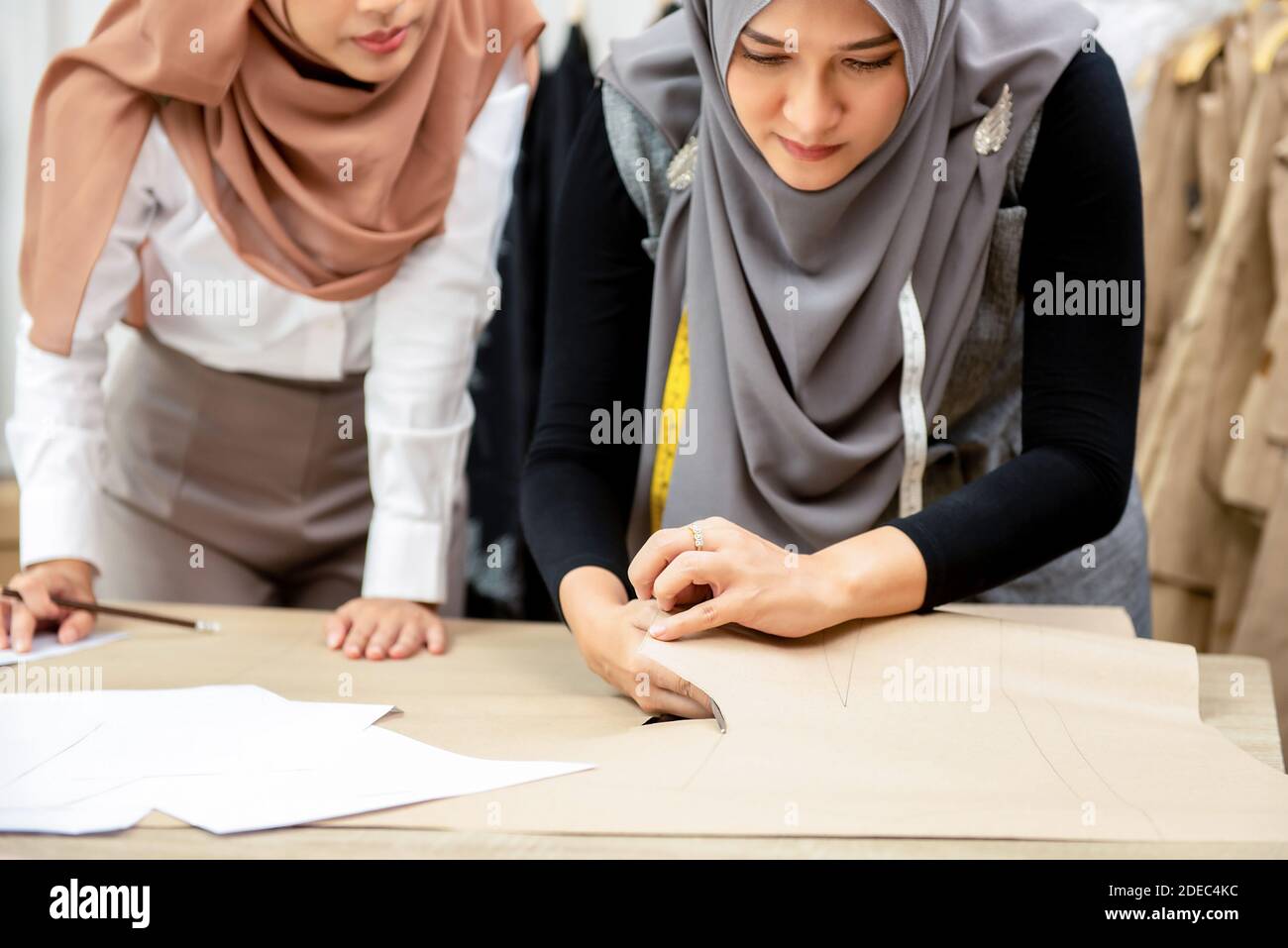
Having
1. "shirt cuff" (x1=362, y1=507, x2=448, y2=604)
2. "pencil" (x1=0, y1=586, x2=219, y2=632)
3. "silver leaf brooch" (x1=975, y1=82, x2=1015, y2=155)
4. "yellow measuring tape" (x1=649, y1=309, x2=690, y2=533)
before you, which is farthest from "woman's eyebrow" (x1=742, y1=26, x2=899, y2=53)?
"pencil" (x1=0, y1=586, x2=219, y2=632)

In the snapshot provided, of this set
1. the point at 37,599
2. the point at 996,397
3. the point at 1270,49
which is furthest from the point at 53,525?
the point at 1270,49

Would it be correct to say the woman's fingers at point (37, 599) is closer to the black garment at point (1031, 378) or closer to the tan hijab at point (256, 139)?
the tan hijab at point (256, 139)

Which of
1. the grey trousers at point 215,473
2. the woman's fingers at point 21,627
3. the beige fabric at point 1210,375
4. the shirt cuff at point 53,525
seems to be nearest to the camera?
the woman's fingers at point 21,627

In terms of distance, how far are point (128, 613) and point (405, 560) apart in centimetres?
28

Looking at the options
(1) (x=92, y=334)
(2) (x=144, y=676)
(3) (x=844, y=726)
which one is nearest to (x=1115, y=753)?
(3) (x=844, y=726)

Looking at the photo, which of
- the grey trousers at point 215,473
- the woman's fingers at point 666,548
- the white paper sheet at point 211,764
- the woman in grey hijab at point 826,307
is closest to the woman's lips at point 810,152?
the woman in grey hijab at point 826,307

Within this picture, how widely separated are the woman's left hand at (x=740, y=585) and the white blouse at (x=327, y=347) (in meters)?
0.44

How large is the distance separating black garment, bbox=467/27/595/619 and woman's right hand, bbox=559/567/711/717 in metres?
1.18

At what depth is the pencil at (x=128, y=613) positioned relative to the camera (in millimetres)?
1216

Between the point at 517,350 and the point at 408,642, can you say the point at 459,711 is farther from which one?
the point at 517,350

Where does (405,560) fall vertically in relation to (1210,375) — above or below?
below

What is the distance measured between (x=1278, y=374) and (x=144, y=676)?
1652 mm

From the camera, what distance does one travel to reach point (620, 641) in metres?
1.02

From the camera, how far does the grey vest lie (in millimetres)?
1188
